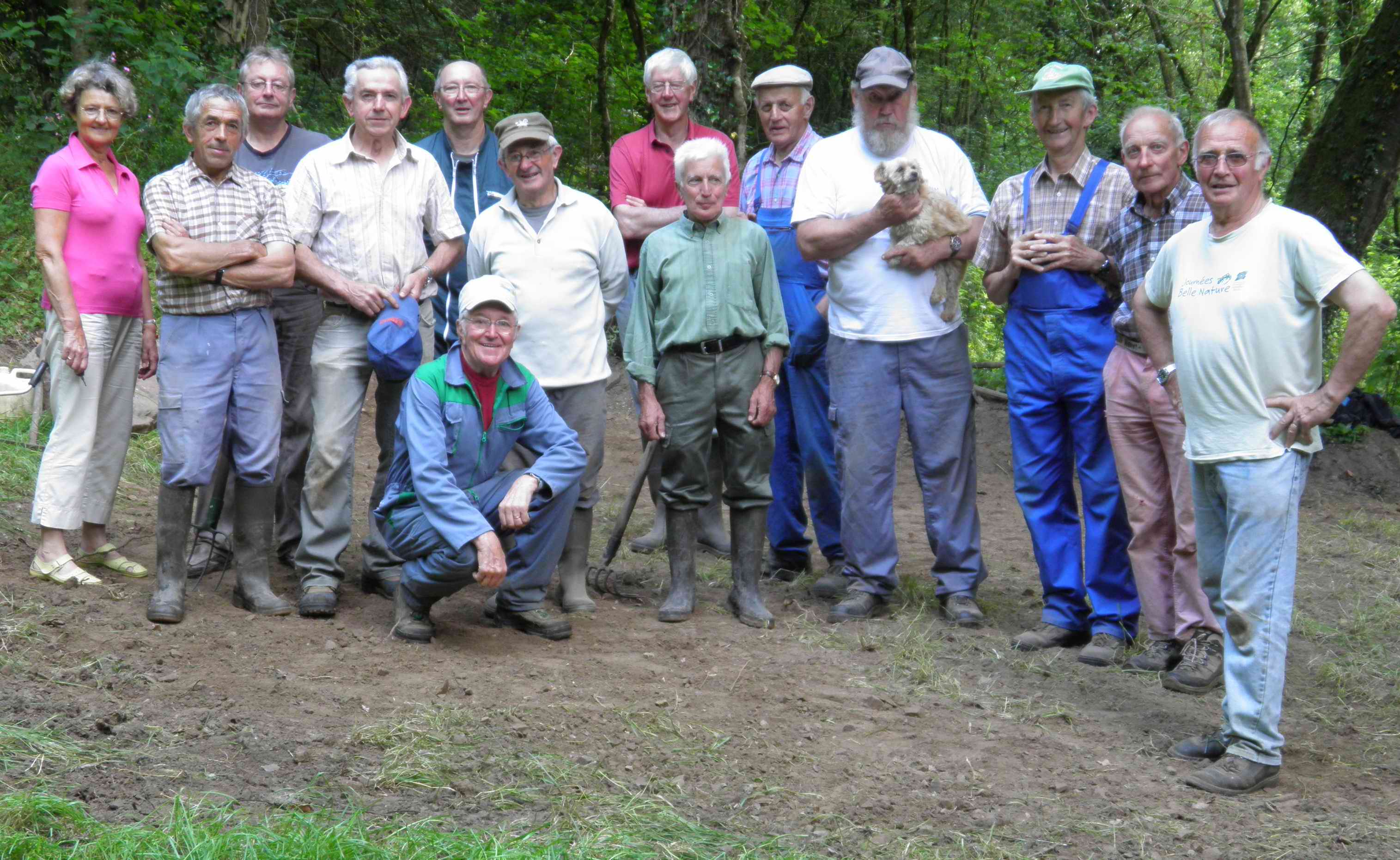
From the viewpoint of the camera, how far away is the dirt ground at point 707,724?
135 inches

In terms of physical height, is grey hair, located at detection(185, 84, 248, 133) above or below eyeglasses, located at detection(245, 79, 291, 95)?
below

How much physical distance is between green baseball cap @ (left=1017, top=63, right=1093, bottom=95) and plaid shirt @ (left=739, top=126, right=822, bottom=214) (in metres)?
1.16

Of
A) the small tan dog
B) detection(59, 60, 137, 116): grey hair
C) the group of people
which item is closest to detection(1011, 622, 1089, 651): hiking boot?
the group of people

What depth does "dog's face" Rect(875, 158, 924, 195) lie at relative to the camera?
505 cm

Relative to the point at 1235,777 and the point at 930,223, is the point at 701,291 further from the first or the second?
the point at 1235,777

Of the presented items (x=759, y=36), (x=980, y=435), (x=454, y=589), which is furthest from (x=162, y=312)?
(x=759, y=36)

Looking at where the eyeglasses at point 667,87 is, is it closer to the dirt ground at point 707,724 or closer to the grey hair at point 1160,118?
the grey hair at point 1160,118

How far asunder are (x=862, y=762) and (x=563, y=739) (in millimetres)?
921

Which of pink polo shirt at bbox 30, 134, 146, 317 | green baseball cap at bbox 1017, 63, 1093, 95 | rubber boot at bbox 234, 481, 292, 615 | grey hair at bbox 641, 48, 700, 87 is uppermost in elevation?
grey hair at bbox 641, 48, 700, 87

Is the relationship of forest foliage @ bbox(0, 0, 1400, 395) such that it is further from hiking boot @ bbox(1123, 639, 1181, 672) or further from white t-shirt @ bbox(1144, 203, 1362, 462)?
white t-shirt @ bbox(1144, 203, 1362, 462)

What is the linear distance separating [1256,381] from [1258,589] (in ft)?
2.02

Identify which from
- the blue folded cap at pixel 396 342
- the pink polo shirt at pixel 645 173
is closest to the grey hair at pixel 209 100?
the blue folded cap at pixel 396 342

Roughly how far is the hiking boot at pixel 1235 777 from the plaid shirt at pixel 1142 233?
154cm

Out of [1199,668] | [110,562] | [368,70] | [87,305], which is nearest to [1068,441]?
[1199,668]
